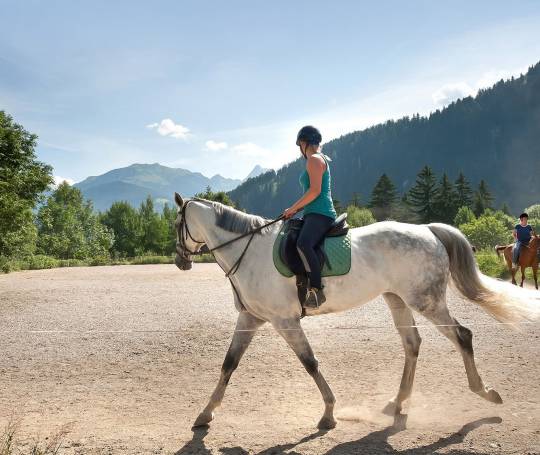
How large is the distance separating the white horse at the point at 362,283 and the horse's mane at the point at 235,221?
0.5 inches

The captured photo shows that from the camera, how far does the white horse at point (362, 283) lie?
16.5 ft

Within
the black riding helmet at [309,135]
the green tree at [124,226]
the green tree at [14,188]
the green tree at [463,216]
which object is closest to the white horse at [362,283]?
the black riding helmet at [309,135]

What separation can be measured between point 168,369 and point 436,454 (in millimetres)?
4543

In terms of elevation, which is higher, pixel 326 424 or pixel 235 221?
pixel 235 221

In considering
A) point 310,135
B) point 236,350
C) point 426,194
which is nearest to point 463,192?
point 426,194

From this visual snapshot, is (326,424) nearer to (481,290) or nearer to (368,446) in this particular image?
(368,446)

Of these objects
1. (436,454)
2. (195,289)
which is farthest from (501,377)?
(195,289)

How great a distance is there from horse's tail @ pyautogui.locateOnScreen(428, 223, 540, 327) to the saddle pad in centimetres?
146

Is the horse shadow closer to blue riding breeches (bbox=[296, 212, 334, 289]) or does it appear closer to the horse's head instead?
blue riding breeches (bbox=[296, 212, 334, 289])

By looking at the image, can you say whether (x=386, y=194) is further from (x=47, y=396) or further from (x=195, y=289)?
(x=47, y=396)

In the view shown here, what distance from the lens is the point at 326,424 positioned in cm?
493

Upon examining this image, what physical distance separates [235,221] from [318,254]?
114 centimetres

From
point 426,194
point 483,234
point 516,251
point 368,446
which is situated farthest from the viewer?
point 426,194

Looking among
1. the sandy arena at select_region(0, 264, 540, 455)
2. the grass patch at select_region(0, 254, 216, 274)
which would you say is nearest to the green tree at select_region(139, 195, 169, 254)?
the grass patch at select_region(0, 254, 216, 274)
